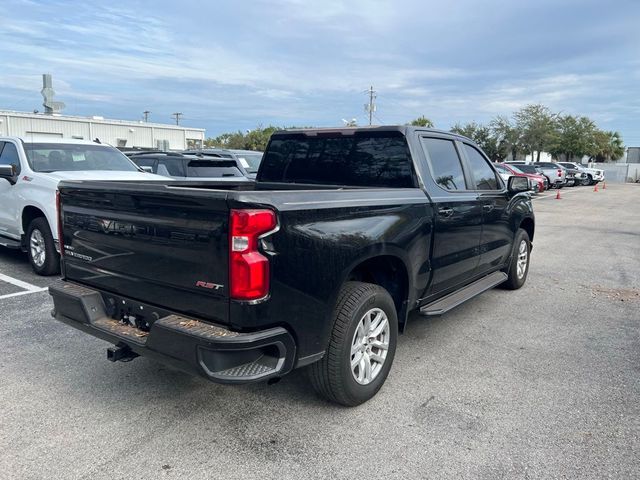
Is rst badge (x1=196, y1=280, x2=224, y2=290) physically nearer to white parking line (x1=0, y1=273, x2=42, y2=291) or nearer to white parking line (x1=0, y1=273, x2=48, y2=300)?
white parking line (x1=0, y1=273, x2=48, y2=300)

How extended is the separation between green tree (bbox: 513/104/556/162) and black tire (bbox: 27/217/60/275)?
5299 centimetres

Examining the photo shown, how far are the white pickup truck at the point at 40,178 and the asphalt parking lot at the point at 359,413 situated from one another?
1.47 metres

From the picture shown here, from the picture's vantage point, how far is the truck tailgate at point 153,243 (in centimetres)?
283

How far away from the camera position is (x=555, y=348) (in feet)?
15.8

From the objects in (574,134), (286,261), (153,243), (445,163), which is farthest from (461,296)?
(574,134)

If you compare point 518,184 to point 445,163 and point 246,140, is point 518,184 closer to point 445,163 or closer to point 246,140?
point 445,163

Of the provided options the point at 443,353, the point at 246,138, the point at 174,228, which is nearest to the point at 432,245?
the point at 443,353

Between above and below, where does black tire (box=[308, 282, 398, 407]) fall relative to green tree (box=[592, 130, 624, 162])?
below

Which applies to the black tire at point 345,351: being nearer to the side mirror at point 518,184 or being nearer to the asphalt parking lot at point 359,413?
the asphalt parking lot at point 359,413

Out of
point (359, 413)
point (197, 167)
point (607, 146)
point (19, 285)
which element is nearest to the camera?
point (359, 413)

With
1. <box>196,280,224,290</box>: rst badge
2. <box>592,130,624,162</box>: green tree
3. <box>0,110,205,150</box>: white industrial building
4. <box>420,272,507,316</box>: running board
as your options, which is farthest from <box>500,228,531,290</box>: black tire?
<box>592,130,624,162</box>: green tree

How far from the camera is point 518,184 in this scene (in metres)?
5.91

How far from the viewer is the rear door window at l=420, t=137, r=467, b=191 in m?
4.61

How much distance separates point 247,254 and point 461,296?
2.78m
